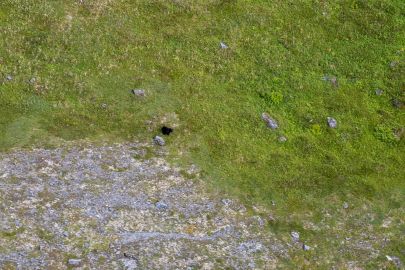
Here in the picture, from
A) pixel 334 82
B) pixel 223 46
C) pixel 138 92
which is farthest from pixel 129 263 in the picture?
pixel 334 82

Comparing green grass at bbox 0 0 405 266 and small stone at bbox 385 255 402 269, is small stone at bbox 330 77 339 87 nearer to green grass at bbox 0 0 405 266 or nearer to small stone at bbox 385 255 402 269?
green grass at bbox 0 0 405 266

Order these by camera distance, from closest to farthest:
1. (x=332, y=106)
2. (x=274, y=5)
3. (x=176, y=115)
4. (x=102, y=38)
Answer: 1. (x=176, y=115)
2. (x=332, y=106)
3. (x=102, y=38)
4. (x=274, y=5)

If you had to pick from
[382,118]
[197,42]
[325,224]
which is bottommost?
[325,224]

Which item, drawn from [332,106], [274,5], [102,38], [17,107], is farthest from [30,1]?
[332,106]

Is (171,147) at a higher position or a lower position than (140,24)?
lower

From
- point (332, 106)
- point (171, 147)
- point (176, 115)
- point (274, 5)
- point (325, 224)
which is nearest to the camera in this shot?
point (325, 224)

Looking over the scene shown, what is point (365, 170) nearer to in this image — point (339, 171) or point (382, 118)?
point (339, 171)

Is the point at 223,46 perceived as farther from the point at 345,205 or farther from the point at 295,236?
the point at 295,236
